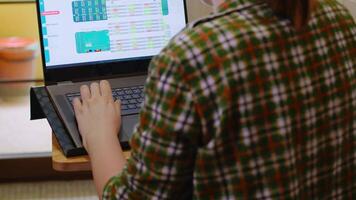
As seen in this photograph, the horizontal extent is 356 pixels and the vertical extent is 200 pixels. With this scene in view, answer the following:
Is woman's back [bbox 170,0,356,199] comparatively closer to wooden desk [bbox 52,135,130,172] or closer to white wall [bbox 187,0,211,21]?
wooden desk [bbox 52,135,130,172]

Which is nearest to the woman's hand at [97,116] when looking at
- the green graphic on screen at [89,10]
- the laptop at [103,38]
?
the laptop at [103,38]

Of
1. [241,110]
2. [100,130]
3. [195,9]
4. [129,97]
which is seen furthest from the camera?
[195,9]

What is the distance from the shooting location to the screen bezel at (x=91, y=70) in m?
1.28

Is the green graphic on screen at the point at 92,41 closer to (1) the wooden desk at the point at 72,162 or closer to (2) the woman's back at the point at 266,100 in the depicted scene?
(1) the wooden desk at the point at 72,162

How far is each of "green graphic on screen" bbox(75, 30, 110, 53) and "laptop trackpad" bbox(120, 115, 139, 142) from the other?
0.28 metres

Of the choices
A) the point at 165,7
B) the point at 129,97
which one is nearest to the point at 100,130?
the point at 129,97

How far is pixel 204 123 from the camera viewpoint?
23.4 inches

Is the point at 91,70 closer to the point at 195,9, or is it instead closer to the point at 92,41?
the point at 92,41

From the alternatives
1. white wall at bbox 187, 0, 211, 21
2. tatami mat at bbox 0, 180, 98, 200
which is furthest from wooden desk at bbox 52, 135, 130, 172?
tatami mat at bbox 0, 180, 98, 200

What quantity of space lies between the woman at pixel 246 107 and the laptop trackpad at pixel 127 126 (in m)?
0.29

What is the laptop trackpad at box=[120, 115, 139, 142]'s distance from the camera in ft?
3.26

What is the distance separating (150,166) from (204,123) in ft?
0.30

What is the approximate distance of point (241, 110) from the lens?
1.98ft

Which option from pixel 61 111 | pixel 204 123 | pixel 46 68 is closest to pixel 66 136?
pixel 61 111
